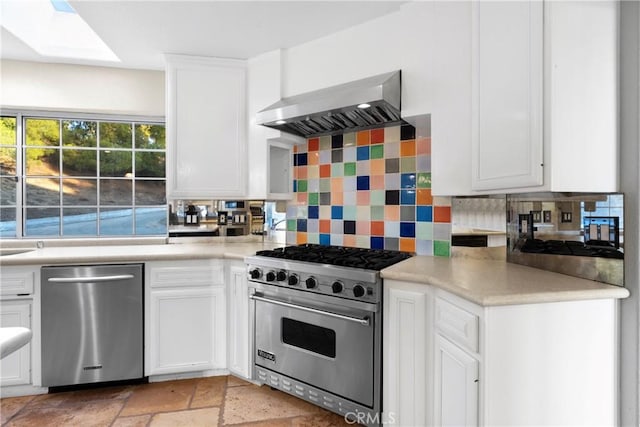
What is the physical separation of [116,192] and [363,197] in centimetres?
214

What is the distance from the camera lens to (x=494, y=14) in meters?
1.50

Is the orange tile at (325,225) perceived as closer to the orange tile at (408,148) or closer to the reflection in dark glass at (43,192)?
the orange tile at (408,148)

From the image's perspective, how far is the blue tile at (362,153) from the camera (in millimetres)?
2475

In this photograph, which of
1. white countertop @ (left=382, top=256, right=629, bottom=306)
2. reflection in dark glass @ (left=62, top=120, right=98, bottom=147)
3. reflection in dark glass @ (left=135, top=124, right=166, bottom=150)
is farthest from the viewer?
reflection in dark glass @ (left=135, top=124, right=166, bottom=150)

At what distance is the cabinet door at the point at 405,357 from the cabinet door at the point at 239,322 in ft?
3.20

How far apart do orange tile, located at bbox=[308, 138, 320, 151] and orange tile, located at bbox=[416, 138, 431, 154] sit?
0.79m

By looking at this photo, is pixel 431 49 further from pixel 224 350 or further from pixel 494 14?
pixel 224 350

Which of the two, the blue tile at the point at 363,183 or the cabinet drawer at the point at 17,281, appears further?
the blue tile at the point at 363,183

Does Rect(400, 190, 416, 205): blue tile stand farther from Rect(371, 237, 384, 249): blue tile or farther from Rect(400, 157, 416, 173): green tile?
Rect(371, 237, 384, 249): blue tile

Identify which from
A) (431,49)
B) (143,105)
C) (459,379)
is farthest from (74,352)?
(431,49)

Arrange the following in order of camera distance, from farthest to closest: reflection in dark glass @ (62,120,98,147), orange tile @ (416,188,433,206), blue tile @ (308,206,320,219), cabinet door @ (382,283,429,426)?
1. reflection in dark glass @ (62,120,98,147)
2. blue tile @ (308,206,320,219)
3. orange tile @ (416,188,433,206)
4. cabinet door @ (382,283,429,426)

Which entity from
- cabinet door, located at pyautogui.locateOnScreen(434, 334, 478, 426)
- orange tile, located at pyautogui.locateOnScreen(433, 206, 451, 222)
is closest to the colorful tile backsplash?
orange tile, located at pyautogui.locateOnScreen(433, 206, 451, 222)

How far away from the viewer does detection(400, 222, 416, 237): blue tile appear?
2.28 metres

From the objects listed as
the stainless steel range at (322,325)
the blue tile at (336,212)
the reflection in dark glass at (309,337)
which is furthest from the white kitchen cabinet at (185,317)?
the blue tile at (336,212)
